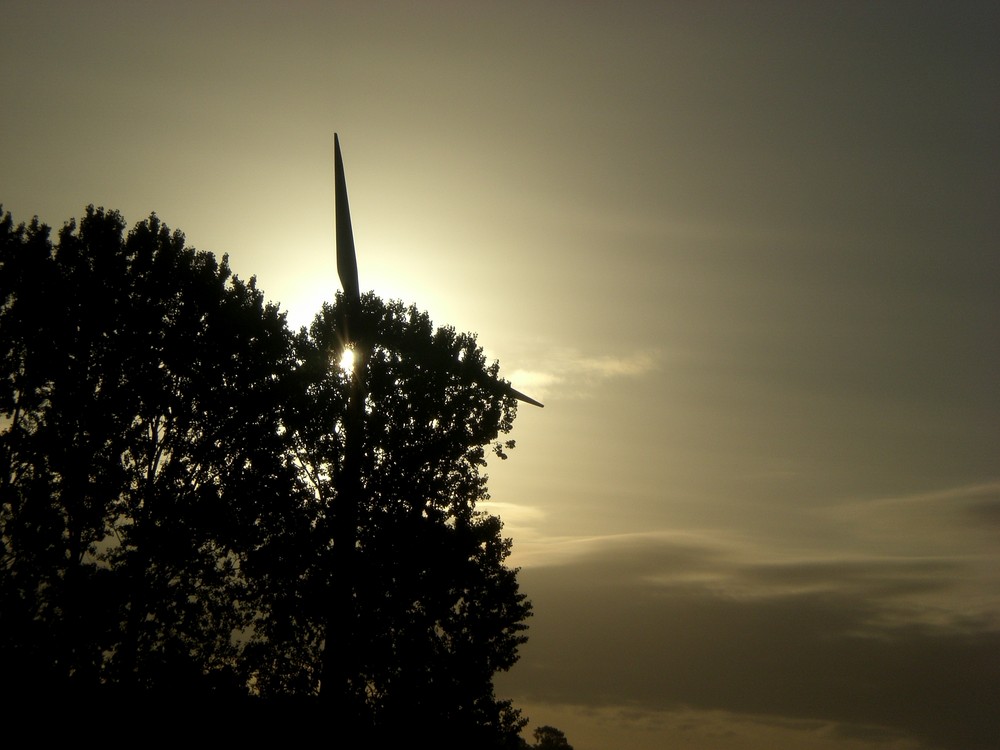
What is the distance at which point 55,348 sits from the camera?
41.2 meters

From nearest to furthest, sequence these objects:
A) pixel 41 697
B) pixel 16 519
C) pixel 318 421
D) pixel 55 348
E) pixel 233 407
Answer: pixel 41 697
pixel 16 519
pixel 55 348
pixel 233 407
pixel 318 421

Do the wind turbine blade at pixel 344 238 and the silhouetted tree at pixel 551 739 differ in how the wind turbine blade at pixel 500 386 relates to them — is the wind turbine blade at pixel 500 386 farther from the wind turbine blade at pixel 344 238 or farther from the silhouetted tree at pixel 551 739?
the silhouetted tree at pixel 551 739

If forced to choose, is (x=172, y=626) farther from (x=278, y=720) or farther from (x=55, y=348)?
(x=55, y=348)

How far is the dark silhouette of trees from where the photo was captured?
129 feet

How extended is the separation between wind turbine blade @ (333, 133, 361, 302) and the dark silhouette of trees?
8.80ft

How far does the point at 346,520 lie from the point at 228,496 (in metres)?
6.49

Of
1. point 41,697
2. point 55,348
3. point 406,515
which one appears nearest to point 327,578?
point 406,515

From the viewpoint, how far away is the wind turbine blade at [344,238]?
136 feet

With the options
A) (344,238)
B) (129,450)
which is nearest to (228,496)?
(129,450)

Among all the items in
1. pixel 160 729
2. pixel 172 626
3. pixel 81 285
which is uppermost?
pixel 81 285

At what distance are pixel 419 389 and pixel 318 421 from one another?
6.10 m

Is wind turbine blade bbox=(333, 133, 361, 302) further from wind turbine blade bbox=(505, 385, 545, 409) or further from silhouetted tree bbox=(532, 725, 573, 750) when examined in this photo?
silhouetted tree bbox=(532, 725, 573, 750)

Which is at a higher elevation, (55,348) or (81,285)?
(81,285)

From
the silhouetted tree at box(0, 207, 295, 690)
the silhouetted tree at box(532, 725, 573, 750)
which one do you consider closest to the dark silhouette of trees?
the silhouetted tree at box(0, 207, 295, 690)
